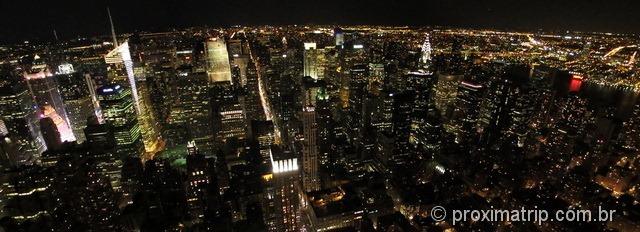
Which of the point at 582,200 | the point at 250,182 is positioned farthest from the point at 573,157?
the point at 250,182

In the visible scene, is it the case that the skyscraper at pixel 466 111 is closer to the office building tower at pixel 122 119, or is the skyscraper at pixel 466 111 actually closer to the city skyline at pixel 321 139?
the city skyline at pixel 321 139

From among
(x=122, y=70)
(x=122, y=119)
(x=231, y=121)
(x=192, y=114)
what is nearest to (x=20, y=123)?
(x=122, y=119)

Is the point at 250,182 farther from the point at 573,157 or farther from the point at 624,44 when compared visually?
the point at 624,44

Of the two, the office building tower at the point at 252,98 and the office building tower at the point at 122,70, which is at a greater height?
the office building tower at the point at 122,70

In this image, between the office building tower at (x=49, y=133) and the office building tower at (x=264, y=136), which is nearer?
the office building tower at (x=49, y=133)

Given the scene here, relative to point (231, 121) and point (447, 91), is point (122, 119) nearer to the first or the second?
point (231, 121)

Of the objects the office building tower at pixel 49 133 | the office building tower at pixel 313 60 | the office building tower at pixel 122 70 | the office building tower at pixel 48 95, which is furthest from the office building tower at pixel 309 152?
the office building tower at pixel 313 60
